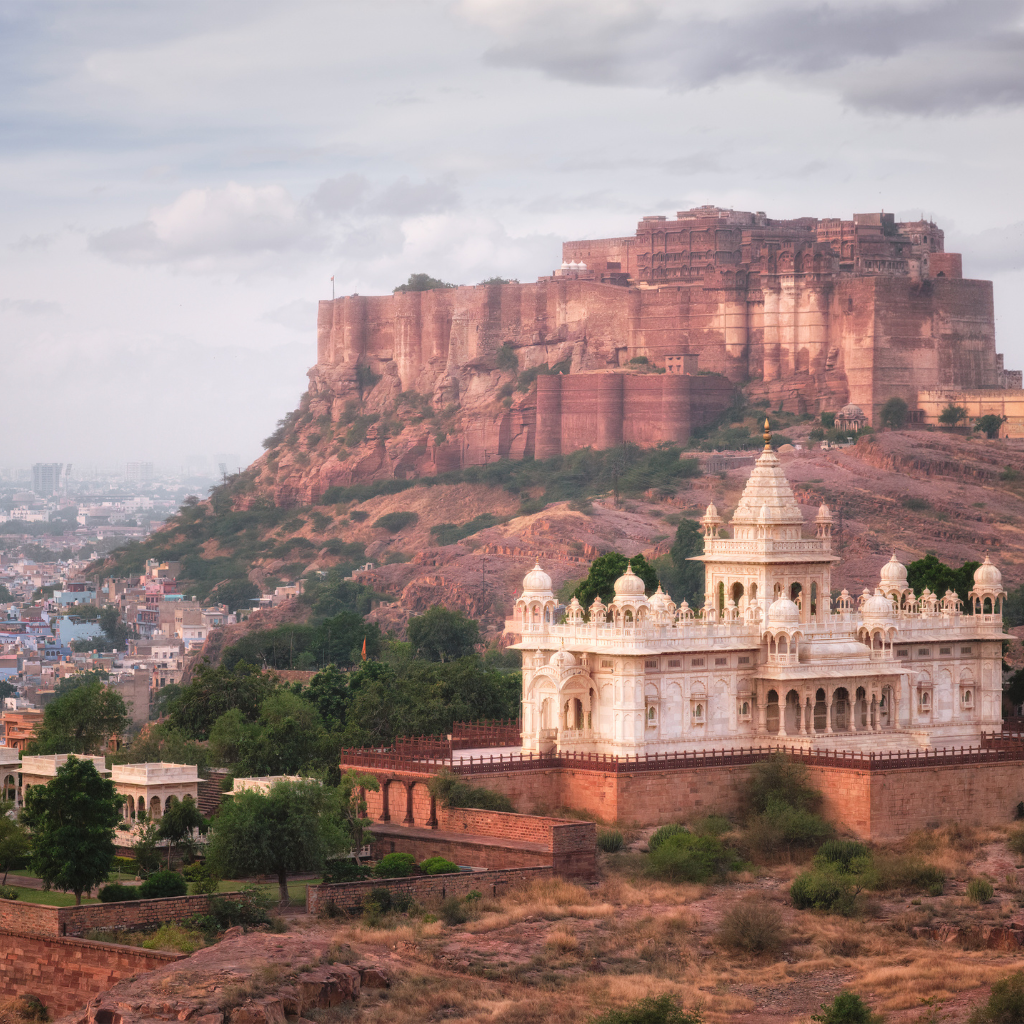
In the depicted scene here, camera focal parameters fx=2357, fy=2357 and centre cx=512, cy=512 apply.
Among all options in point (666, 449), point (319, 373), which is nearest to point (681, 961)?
point (666, 449)

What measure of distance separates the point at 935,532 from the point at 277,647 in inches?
1058

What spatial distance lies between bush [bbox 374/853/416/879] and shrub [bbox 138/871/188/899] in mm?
4175

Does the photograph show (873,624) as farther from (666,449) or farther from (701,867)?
(666,449)

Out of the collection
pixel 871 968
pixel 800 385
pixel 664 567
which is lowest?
pixel 871 968

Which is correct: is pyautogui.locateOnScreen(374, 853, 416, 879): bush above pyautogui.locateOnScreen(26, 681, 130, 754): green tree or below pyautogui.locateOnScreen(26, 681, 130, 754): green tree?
below

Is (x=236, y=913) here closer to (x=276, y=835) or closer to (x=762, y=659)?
(x=276, y=835)

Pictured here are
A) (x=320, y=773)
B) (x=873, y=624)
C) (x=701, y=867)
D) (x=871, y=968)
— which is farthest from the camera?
(x=873, y=624)

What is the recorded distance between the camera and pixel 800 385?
11119cm

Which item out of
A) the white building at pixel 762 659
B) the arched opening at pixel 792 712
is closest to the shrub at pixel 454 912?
the white building at pixel 762 659

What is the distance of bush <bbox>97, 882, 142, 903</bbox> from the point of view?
145 feet

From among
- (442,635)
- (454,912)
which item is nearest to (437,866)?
(454,912)

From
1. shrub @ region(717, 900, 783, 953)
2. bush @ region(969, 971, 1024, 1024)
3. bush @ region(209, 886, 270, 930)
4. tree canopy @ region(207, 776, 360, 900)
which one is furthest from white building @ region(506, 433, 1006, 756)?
bush @ region(969, 971, 1024, 1024)

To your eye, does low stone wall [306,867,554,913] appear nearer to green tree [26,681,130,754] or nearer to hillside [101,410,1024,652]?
green tree [26,681,130,754]

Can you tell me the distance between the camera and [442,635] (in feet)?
291
